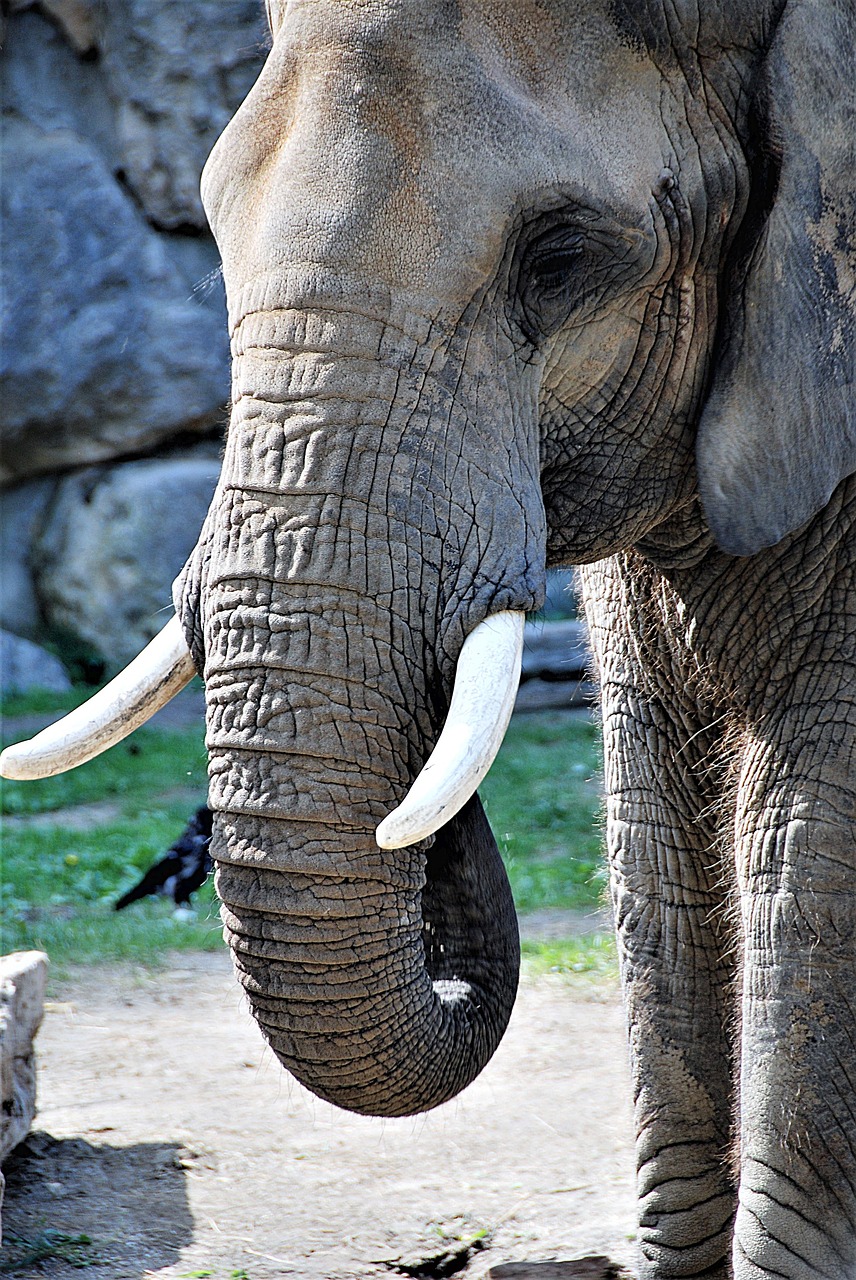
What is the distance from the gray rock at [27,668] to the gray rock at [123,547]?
1.19ft

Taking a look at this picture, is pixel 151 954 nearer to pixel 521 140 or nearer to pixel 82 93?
pixel 521 140

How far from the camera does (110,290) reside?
10.4m

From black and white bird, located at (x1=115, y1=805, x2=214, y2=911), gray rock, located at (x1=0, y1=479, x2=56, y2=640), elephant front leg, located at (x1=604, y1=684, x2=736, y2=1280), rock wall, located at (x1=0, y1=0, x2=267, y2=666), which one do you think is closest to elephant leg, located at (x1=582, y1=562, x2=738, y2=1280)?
elephant front leg, located at (x1=604, y1=684, x2=736, y2=1280)

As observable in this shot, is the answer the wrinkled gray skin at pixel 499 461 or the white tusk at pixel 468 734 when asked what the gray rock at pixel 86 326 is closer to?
the wrinkled gray skin at pixel 499 461

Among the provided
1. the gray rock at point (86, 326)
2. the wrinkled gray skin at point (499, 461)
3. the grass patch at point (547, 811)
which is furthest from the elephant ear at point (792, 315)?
the gray rock at point (86, 326)

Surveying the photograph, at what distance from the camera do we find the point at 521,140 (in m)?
1.97

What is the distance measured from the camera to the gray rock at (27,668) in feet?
33.0

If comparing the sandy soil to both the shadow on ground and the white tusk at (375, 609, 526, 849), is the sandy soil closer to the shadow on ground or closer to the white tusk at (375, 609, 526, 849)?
the shadow on ground

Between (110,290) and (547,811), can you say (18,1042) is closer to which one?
(547,811)

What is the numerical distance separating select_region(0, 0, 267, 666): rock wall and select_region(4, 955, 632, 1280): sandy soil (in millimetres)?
5964

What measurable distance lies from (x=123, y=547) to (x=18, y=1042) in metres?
6.92

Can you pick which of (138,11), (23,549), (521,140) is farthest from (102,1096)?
(138,11)

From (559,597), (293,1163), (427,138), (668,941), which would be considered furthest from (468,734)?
(559,597)

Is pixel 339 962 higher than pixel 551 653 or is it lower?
higher
